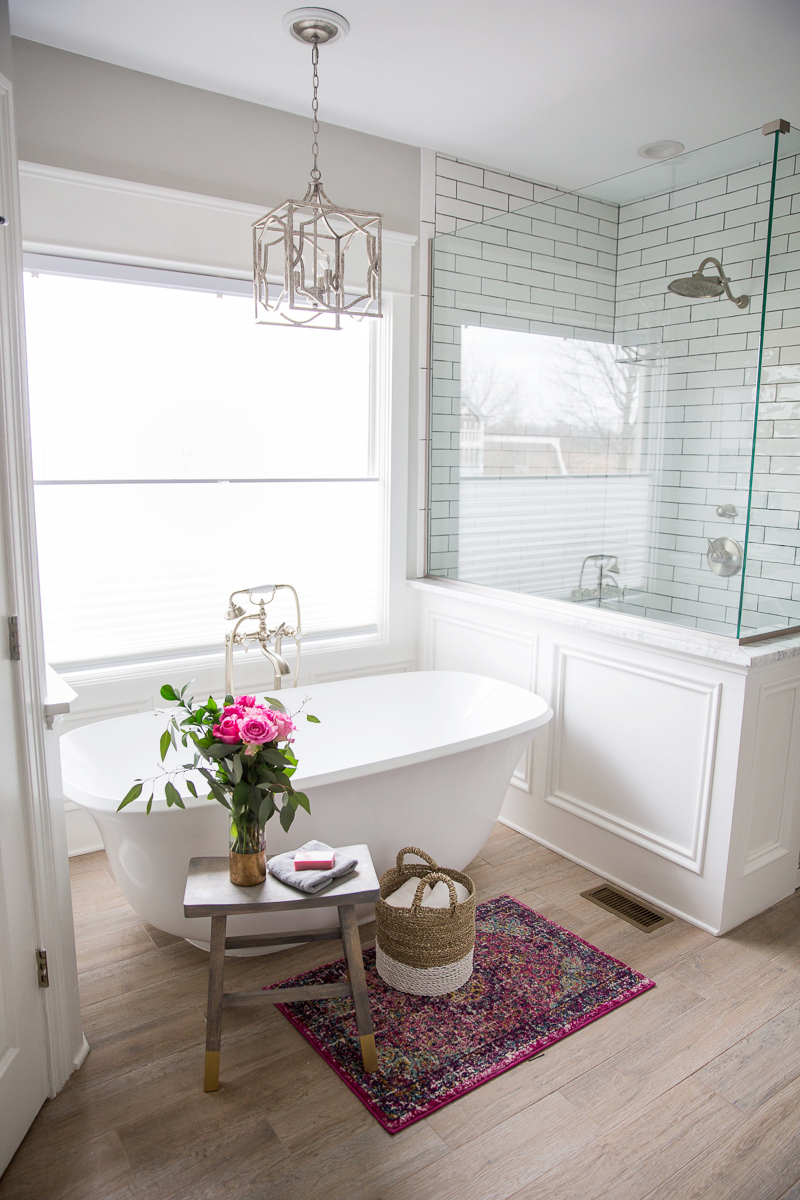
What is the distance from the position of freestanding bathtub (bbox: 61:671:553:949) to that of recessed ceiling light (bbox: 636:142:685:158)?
96.4 inches

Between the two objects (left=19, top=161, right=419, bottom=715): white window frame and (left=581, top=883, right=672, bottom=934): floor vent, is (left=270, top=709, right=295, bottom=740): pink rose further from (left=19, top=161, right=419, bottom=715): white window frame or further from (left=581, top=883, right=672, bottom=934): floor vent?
(left=581, top=883, right=672, bottom=934): floor vent

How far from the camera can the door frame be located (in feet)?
5.72

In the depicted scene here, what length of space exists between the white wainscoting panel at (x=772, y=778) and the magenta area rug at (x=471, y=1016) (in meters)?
0.65

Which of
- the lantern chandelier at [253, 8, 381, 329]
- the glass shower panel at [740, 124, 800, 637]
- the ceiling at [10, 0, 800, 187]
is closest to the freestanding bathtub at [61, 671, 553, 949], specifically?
the glass shower panel at [740, 124, 800, 637]

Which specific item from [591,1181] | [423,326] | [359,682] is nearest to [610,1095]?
[591,1181]

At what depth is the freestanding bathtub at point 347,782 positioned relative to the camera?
223 cm

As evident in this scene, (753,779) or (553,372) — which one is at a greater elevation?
(553,372)

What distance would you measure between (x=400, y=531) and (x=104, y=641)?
1.45 metres

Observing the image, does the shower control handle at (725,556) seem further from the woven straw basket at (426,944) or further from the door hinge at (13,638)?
the door hinge at (13,638)

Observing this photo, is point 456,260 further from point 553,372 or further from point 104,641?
point 104,641

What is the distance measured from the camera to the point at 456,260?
3.61m

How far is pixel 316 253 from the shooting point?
6.30 ft

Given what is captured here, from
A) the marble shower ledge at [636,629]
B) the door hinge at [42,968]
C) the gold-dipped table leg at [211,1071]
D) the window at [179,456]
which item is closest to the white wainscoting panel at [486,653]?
the marble shower ledge at [636,629]

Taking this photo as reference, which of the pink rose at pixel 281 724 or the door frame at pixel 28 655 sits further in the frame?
the pink rose at pixel 281 724
